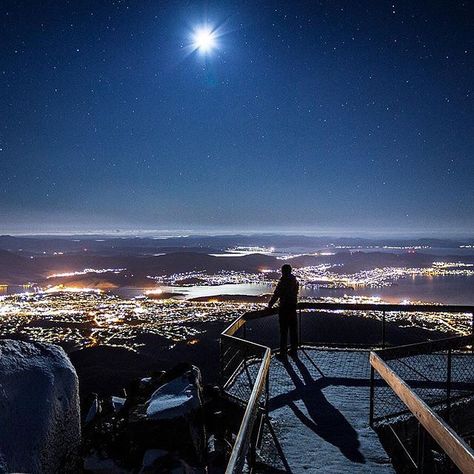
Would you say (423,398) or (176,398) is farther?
(176,398)

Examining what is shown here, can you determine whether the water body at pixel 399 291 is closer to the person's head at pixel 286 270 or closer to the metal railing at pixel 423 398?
the person's head at pixel 286 270

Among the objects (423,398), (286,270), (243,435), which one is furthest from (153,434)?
(423,398)

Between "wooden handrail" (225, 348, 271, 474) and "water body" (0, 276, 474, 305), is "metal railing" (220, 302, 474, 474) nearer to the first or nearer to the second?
"wooden handrail" (225, 348, 271, 474)

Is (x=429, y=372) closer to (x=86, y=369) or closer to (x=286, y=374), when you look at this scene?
(x=286, y=374)

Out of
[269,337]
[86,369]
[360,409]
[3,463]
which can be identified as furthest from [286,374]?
[269,337]

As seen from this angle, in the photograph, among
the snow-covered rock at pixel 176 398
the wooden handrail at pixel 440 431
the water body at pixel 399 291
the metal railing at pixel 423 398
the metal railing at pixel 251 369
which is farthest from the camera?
the water body at pixel 399 291

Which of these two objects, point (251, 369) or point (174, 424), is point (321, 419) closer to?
point (174, 424)

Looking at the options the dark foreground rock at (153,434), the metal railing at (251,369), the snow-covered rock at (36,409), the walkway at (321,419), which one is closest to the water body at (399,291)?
the metal railing at (251,369)
